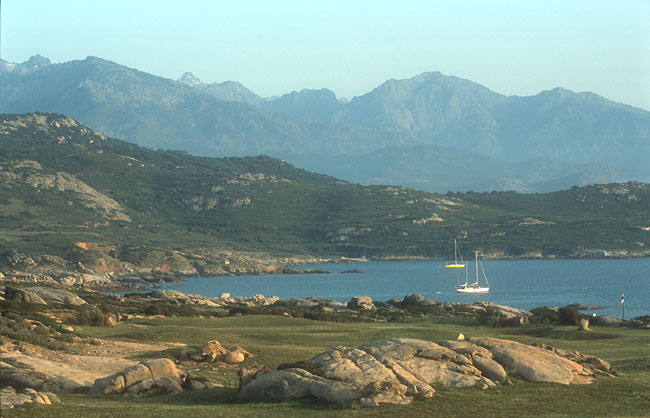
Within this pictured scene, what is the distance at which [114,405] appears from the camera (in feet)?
82.9

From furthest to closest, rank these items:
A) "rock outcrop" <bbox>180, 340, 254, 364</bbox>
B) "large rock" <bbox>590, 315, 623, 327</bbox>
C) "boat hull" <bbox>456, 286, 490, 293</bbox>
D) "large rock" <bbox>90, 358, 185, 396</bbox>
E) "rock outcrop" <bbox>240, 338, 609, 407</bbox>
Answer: "boat hull" <bbox>456, 286, 490, 293</bbox> → "large rock" <bbox>590, 315, 623, 327</bbox> → "rock outcrop" <bbox>180, 340, 254, 364</bbox> → "large rock" <bbox>90, 358, 185, 396</bbox> → "rock outcrop" <bbox>240, 338, 609, 407</bbox>

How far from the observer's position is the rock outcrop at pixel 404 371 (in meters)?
25.0

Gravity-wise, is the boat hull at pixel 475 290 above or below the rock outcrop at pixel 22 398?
below

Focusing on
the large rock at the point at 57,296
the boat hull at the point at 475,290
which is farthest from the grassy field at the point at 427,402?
the boat hull at the point at 475,290

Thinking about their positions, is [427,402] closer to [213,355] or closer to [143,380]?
[143,380]

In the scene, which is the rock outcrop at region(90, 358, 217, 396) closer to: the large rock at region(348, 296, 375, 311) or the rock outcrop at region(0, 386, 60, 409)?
the rock outcrop at region(0, 386, 60, 409)

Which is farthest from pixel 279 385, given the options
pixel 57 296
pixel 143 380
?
pixel 57 296

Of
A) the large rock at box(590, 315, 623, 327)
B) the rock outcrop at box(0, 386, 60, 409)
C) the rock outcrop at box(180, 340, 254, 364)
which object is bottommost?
the large rock at box(590, 315, 623, 327)

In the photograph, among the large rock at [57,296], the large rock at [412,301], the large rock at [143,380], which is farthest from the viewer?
the large rock at [412,301]

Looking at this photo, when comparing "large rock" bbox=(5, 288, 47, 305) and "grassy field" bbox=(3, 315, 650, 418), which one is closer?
"grassy field" bbox=(3, 315, 650, 418)

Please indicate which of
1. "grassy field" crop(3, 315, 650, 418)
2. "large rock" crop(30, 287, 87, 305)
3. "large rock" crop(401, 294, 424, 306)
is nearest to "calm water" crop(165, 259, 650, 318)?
"large rock" crop(401, 294, 424, 306)

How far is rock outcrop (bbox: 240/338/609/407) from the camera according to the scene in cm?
2503

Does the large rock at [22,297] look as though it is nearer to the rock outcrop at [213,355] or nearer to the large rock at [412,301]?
the rock outcrop at [213,355]

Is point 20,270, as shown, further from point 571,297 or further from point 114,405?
point 114,405
